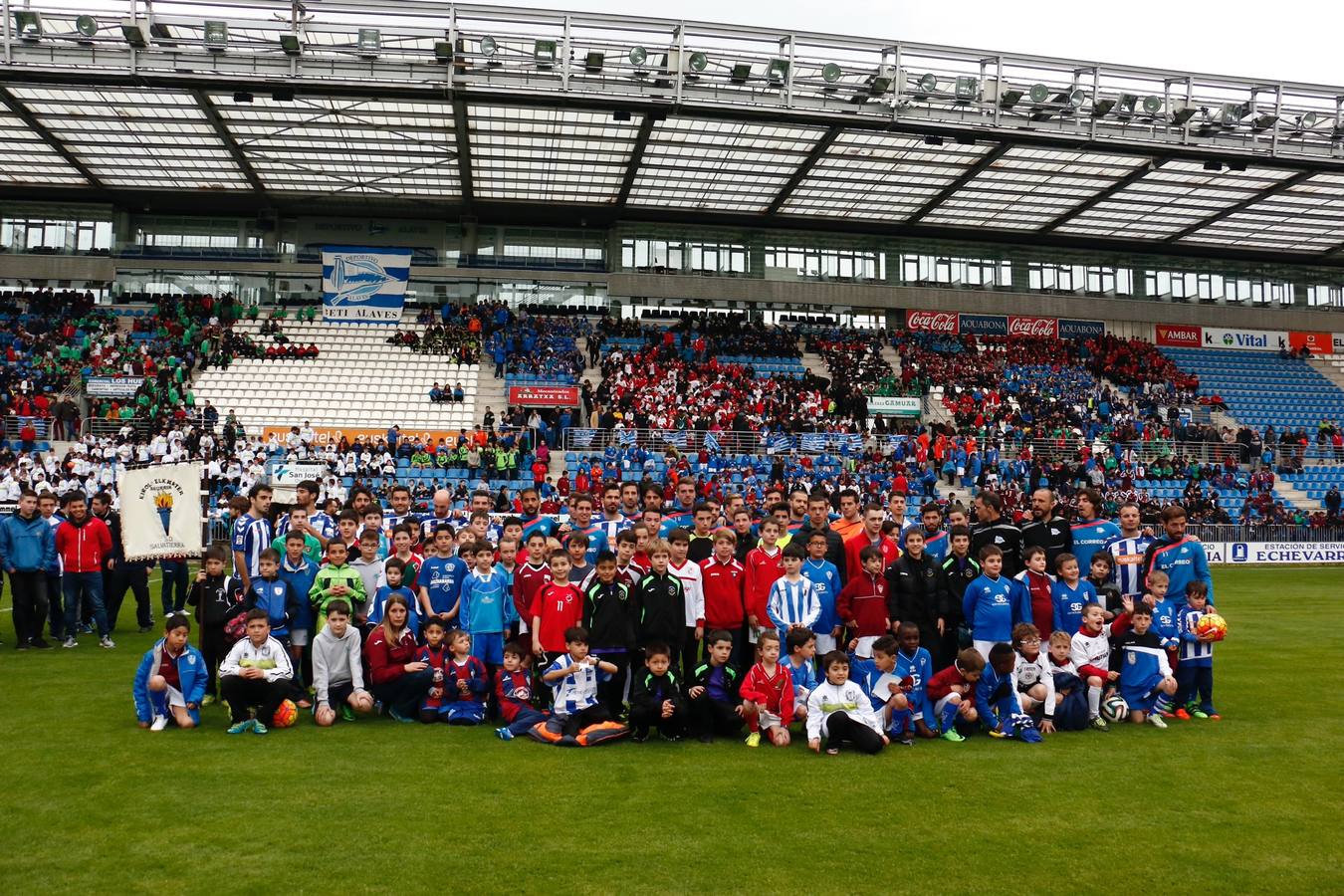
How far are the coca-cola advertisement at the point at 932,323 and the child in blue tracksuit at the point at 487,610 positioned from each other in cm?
3684

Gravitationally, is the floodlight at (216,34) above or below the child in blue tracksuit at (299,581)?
above

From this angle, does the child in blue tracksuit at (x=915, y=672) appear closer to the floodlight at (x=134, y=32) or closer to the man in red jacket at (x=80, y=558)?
the man in red jacket at (x=80, y=558)

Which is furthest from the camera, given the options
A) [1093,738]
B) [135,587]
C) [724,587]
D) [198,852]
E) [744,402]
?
[744,402]

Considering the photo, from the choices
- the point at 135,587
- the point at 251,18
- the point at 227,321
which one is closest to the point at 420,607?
the point at 135,587

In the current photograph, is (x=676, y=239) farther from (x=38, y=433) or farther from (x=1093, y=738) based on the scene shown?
(x=1093, y=738)

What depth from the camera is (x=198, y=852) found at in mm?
5324

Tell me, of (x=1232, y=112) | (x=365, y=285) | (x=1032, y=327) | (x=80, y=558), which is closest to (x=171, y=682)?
(x=80, y=558)

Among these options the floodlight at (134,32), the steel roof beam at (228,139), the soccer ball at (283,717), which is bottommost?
the soccer ball at (283,717)

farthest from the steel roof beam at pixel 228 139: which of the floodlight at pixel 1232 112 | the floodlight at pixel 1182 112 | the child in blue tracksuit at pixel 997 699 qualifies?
the floodlight at pixel 1232 112

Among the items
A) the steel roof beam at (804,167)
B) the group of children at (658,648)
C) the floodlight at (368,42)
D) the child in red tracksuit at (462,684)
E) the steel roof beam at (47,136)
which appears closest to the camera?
the group of children at (658,648)

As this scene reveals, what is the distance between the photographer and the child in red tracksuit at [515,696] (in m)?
8.05

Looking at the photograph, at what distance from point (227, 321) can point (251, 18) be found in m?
14.3

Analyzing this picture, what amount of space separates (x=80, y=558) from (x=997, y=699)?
1043 cm

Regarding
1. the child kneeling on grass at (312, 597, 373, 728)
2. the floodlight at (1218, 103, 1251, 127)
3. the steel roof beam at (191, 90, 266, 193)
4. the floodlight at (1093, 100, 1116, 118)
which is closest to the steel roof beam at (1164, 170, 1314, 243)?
the floodlight at (1218, 103, 1251, 127)
